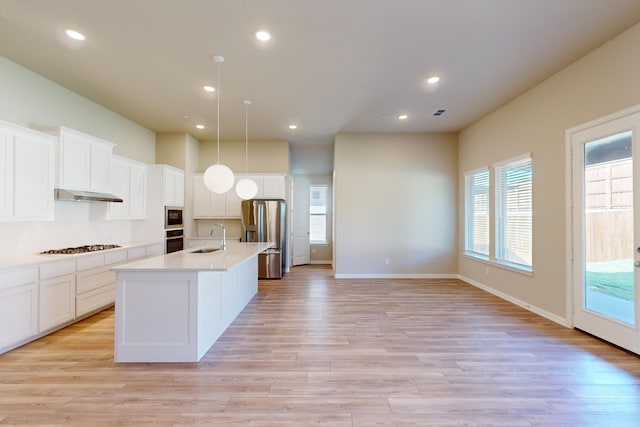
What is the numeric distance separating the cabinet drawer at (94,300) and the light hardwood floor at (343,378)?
7.1 inches

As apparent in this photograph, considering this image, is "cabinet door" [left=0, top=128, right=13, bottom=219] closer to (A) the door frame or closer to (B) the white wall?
(B) the white wall

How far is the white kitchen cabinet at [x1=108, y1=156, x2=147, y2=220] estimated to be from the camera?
186 inches

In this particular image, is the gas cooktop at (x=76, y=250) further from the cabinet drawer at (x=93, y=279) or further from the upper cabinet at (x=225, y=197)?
the upper cabinet at (x=225, y=197)

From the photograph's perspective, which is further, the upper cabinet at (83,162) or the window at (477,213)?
the window at (477,213)

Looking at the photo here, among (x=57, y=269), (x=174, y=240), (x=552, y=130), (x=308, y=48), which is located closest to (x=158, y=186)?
(x=174, y=240)

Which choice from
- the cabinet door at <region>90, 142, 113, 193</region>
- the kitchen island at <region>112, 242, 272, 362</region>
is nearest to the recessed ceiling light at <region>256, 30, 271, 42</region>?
the kitchen island at <region>112, 242, 272, 362</region>

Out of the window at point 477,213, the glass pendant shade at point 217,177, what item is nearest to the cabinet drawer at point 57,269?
the glass pendant shade at point 217,177

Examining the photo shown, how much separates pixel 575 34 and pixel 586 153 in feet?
4.26

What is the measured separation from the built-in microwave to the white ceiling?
1.84m

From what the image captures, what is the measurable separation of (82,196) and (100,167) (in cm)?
60

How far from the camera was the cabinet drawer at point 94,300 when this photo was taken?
371cm

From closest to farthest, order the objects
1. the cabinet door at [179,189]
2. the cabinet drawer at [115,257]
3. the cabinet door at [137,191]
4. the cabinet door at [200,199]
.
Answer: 1. the cabinet drawer at [115,257]
2. the cabinet door at [137,191]
3. the cabinet door at [179,189]
4. the cabinet door at [200,199]

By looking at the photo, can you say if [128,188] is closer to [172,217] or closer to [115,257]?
[172,217]

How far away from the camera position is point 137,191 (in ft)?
17.3
